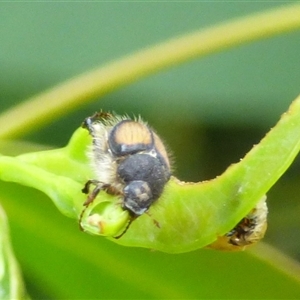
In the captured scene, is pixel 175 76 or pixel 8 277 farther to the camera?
pixel 175 76

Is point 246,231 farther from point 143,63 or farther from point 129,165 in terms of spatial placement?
point 143,63

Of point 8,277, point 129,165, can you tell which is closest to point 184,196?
point 129,165

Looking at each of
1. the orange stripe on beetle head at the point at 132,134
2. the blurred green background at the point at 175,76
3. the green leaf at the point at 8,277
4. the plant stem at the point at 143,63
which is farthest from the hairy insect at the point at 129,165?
the blurred green background at the point at 175,76

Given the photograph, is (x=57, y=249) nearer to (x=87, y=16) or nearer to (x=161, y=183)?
(x=161, y=183)

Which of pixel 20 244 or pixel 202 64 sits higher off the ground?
pixel 202 64

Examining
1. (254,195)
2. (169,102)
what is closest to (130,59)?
(254,195)

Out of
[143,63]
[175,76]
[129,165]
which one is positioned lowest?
[129,165]

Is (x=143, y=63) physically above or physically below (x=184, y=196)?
above
